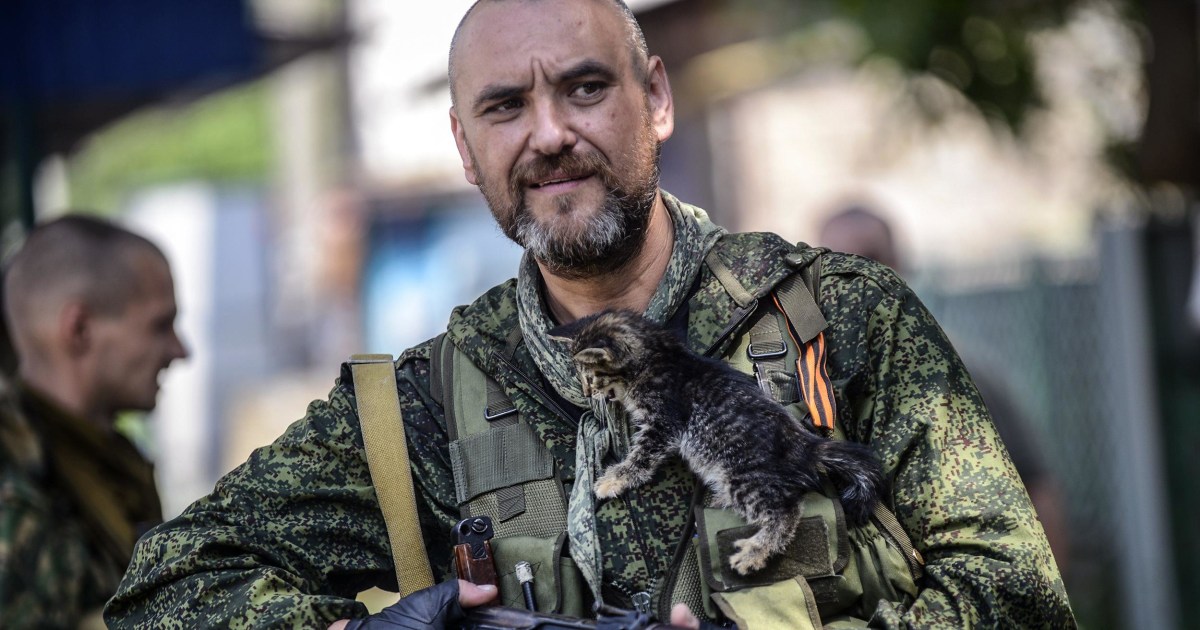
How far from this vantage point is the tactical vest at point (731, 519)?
2779 millimetres

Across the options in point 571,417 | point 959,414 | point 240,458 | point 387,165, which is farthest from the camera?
point 387,165

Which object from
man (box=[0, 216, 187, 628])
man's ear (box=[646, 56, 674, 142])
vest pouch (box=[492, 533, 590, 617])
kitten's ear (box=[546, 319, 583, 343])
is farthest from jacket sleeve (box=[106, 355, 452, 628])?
man (box=[0, 216, 187, 628])

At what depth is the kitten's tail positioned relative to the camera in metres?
2.78

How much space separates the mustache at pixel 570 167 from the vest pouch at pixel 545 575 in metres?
0.79

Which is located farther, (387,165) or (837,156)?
(387,165)

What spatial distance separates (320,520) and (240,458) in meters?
16.3

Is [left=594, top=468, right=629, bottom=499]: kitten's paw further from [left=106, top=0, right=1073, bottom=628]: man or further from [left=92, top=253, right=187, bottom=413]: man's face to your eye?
[left=92, top=253, right=187, bottom=413]: man's face

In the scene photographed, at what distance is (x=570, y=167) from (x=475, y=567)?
90 centimetres

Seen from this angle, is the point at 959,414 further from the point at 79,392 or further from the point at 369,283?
the point at 369,283

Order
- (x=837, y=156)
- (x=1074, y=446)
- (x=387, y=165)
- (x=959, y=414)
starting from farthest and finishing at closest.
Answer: (x=387, y=165) < (x=837, y=156) < (x=1074, y=446) < (x=959, y=414)

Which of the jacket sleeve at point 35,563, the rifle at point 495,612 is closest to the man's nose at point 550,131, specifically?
the rifle at point 495,612

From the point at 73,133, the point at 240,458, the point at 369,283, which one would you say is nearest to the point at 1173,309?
the point at 73,133

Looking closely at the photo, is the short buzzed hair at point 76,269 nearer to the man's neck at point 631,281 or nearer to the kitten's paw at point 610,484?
the man's neck at point 631,281

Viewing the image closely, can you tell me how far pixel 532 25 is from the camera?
3139 mm
